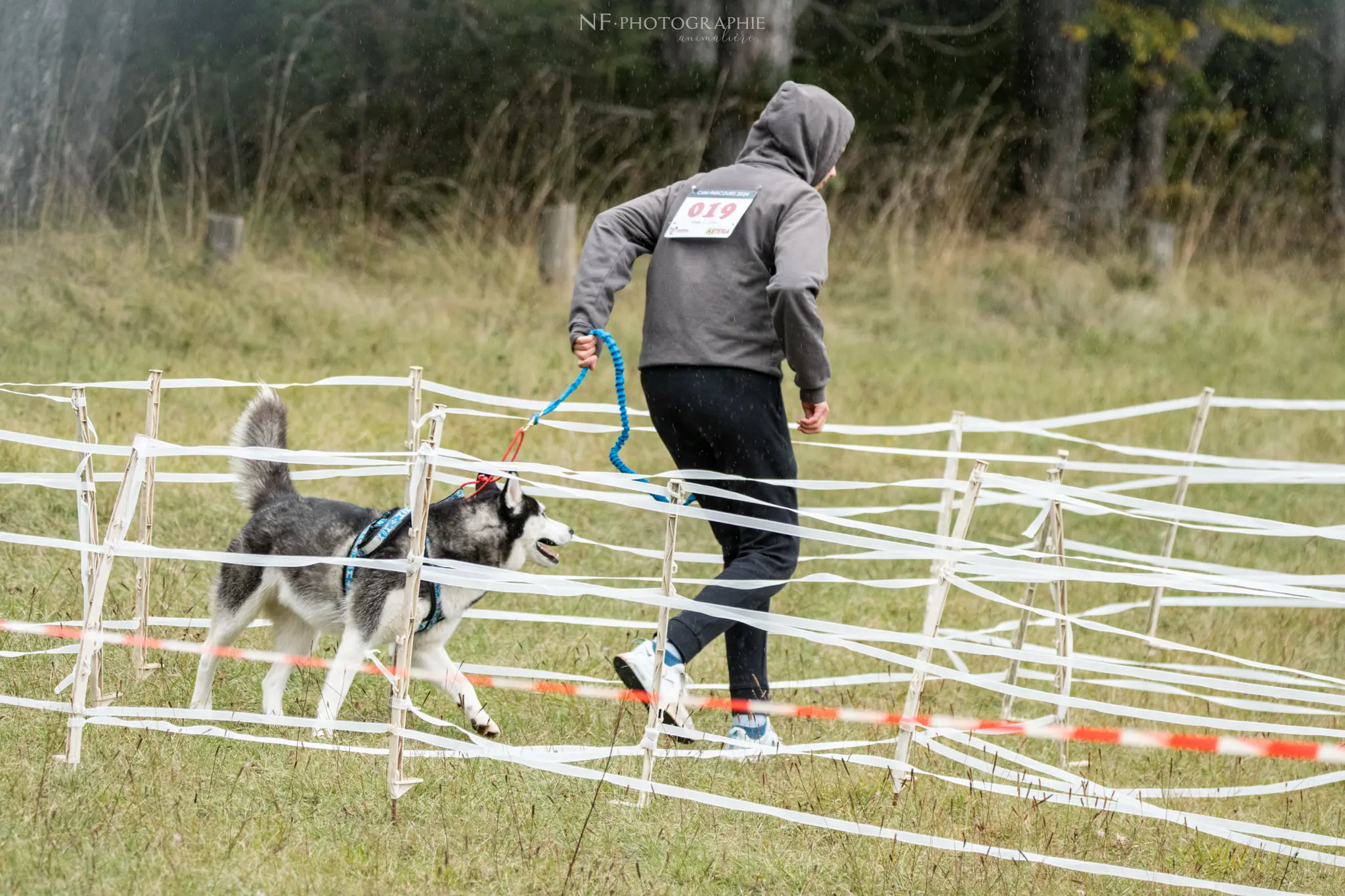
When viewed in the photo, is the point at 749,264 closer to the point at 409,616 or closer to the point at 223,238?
the point at 409,616

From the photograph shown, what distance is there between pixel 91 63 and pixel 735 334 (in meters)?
9.86

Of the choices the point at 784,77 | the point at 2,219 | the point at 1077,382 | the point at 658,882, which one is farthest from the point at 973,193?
the point at 658,882

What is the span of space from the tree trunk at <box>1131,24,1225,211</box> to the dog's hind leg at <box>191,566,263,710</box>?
15.1 m

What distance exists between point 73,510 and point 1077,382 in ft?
25.6

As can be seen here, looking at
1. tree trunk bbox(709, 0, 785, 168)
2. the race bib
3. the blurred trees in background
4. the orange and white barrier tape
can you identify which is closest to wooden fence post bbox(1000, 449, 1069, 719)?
the orange and white barrier tape

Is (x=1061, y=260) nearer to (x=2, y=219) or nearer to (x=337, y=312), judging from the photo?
(x=337, y=312)

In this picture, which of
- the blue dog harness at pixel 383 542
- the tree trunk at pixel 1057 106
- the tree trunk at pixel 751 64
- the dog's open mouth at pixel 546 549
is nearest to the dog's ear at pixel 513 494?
the dog's open mouth at pixel 546 549

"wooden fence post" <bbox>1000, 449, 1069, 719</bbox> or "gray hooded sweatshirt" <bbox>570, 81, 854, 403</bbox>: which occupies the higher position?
"gray hooded sweatshirt" <bbox>570, 81, 854, 403</bbox>

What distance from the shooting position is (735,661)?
4520 millimetres

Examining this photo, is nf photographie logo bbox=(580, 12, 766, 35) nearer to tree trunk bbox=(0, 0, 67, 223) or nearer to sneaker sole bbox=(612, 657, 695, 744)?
tree trunk bbox=(0, 0, 67, 223)

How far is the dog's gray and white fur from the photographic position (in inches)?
174

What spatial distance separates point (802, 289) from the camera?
4.09 metres

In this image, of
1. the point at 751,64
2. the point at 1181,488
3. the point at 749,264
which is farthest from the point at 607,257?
the point at 751,64

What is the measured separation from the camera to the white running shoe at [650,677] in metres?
4.12
